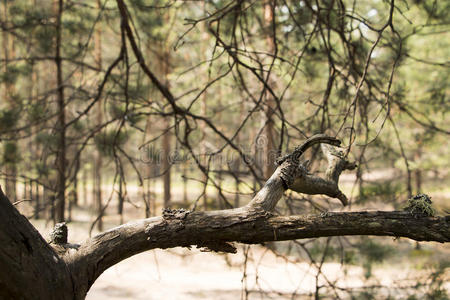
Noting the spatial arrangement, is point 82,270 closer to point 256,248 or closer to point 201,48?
point 256,248

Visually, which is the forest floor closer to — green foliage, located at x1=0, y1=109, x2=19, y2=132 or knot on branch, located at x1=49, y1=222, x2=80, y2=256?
green foliage, located at x1=0, y1=109, x2=19, y2=132

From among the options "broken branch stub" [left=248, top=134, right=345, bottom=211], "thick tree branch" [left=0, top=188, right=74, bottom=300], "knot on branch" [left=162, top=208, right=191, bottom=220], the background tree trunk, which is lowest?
"thick tree branch" [left=0, top=188, right=74, bottom=300]

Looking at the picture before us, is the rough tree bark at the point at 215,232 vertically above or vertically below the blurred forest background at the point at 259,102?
below

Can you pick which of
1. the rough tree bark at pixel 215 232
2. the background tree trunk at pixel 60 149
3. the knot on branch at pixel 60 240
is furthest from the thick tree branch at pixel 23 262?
the background tree trunk at pixel 60 149

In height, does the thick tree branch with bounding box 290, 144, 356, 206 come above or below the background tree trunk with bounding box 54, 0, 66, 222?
below

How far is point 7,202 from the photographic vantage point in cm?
119

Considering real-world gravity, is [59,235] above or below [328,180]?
below

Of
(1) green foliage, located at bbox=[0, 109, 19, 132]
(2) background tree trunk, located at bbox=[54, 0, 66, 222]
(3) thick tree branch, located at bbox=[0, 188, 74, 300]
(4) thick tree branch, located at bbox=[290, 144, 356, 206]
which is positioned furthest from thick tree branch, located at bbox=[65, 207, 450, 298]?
(1) green foliage, located at bbox=[0, 109, 19, 132]

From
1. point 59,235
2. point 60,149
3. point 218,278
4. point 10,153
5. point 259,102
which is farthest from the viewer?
point 218,278

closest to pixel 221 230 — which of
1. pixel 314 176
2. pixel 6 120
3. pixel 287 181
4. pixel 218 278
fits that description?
pixel 287 181

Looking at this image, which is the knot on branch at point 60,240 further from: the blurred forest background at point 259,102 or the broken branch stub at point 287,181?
the broken branch stub at point 287,181

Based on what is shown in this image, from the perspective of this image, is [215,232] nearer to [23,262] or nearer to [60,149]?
[23,262]

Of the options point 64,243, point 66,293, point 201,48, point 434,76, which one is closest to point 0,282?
point 66,293

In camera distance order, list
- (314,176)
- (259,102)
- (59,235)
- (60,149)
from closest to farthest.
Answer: (59,235), (314,176), (259,102), (60,149)
